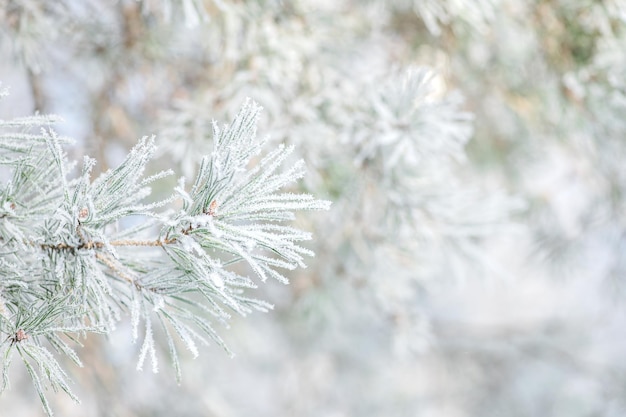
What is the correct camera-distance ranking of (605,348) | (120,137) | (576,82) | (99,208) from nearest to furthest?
(99,208) < (576,82) < (120,137) < (605,348)

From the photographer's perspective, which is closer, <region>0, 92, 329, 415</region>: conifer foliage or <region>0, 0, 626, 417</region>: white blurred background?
<region>0, 92, 329, 415</region>: conifer foliage

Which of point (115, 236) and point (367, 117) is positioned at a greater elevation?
point (367, 117)

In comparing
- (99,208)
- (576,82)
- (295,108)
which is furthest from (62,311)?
(576,82)

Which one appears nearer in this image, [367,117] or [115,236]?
[115,236]

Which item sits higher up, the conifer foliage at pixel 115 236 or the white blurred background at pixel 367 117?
the white blurred background at pixel 367 117

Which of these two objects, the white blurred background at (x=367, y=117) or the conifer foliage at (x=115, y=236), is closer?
the conifer foliage at (x=115, y=236)

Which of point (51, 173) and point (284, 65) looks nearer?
point (51, 173)

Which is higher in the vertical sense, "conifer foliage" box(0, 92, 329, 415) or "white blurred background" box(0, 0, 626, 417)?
"white blurred background" box(0, 0, 626, 417)

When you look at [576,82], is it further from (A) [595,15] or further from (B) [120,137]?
(B) [120,137]
